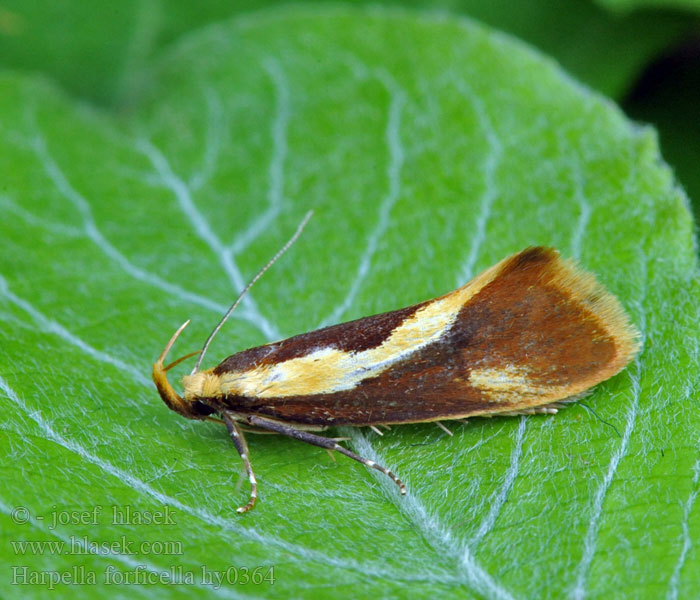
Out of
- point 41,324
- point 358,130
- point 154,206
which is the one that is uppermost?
point 358,130

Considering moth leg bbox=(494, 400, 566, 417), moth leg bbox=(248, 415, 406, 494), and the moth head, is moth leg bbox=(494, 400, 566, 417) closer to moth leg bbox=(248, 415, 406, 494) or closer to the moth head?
moth leg bbox=(248, 415, 406, 494)

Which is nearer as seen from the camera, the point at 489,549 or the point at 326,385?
the point at 489,549

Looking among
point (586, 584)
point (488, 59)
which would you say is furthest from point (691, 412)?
point (488, 59)

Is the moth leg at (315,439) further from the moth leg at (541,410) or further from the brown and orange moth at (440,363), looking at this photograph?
the moth leg at (541,410)

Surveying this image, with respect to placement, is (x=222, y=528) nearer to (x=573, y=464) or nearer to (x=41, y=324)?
(x=573, y=464)

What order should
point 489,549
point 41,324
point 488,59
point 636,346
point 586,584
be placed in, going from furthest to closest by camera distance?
point 488,59
point 41,324
point 636,346
point 489,549
point 586,584

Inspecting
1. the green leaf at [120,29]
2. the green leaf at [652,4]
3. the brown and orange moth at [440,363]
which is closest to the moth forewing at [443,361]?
the brown and orange moth at [440,363]

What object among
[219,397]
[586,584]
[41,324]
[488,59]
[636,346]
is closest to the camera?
[586,584]
